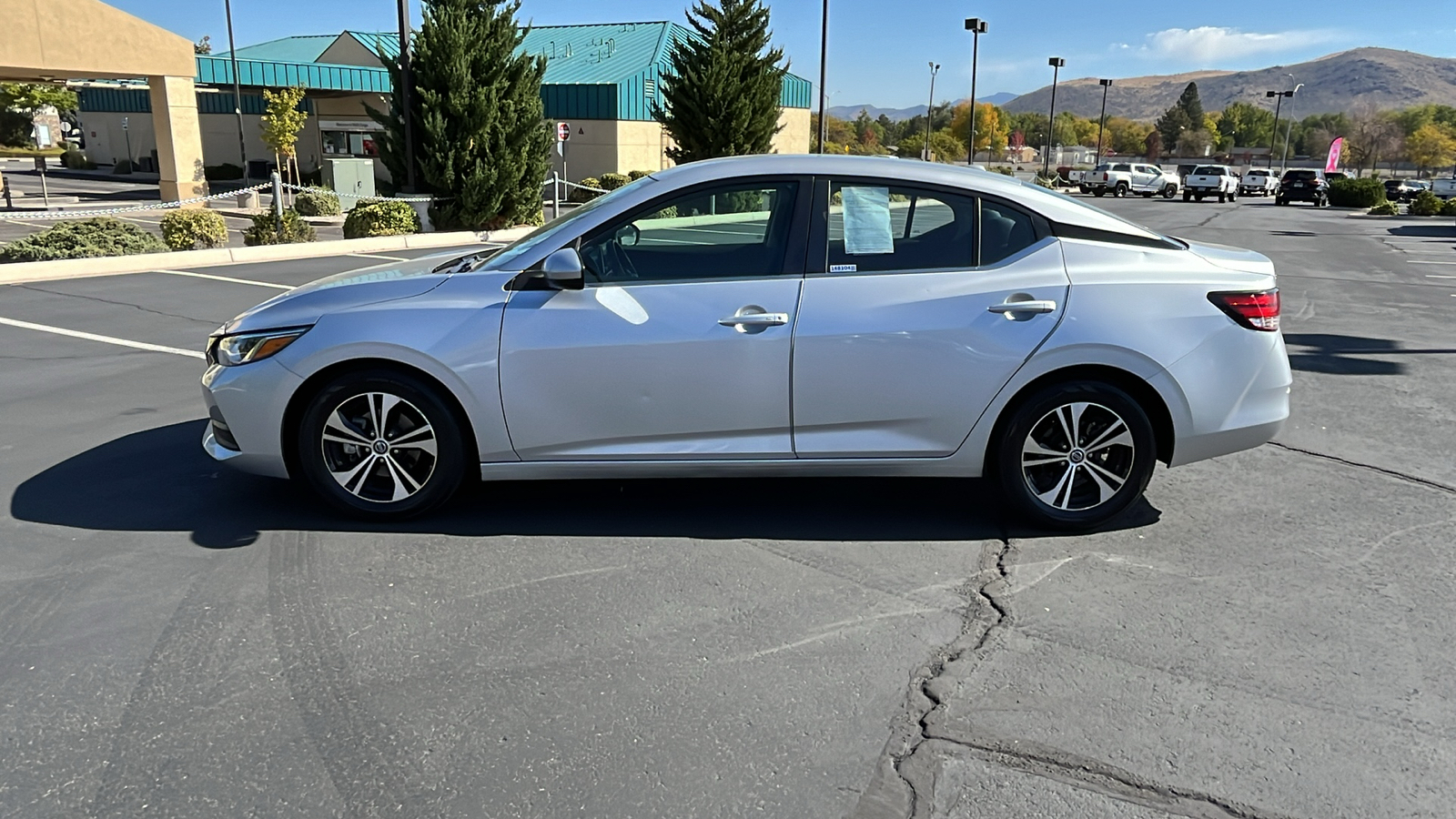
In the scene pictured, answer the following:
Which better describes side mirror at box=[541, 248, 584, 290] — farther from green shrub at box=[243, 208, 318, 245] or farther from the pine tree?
the pine tree

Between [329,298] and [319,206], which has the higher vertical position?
[329,298]

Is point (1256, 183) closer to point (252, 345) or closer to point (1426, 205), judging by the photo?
point (1426, 205)

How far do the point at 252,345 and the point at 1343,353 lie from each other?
902 cm

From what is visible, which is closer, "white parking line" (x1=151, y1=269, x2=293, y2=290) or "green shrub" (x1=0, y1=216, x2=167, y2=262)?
"white parking line" (x1=151, y1=269, x2=293, y2=290)

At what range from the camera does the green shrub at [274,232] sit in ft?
56.6

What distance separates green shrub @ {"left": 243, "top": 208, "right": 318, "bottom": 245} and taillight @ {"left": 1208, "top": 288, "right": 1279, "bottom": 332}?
15.8m

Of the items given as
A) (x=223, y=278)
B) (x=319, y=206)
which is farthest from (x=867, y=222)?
(x=319, y=206)

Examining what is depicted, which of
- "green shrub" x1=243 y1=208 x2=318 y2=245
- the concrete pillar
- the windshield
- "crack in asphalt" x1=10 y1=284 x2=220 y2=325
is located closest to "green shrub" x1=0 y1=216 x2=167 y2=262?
"crack in asphalt" x1=10 y1=284 x2=220 y2=325

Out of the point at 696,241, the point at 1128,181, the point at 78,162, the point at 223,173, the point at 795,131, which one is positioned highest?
the point at 795,131

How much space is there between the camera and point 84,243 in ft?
46.9

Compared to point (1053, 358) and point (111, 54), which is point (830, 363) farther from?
point (111, 54)

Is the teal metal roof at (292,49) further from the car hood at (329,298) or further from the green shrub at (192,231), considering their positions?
the car hood at (329,298)

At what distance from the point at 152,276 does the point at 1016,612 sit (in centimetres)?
1319

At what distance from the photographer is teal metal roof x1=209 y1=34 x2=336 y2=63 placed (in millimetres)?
46125
